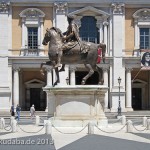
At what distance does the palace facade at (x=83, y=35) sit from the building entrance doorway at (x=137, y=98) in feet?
16.8

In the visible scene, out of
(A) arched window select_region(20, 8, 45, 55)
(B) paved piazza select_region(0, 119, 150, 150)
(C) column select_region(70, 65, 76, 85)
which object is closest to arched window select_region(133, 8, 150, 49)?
(C) column select_region(70, 65, 76, 85)

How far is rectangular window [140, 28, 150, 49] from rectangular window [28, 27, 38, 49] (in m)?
12.4

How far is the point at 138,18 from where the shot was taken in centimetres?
6103

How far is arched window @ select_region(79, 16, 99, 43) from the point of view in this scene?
61.4 meters

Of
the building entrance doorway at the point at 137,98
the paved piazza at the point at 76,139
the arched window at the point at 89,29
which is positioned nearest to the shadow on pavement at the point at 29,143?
the paved piazza at the point at 76,139

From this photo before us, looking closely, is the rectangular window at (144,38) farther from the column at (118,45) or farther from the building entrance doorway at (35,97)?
the building entrance doorway at (35,97)

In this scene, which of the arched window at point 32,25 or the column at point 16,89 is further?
the arched window at point 32,25

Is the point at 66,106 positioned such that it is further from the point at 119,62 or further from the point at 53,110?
the point at 119,62

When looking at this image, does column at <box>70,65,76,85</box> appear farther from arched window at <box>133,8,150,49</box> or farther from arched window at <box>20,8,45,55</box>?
arched window at <box>133,8,150,49</box>

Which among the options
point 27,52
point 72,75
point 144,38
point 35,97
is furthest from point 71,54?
point 35,97

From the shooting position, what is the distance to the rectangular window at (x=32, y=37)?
60.8 m

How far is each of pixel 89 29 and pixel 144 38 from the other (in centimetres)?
661

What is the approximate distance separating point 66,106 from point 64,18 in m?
35.6

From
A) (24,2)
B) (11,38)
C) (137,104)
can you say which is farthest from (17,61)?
(137,104)
